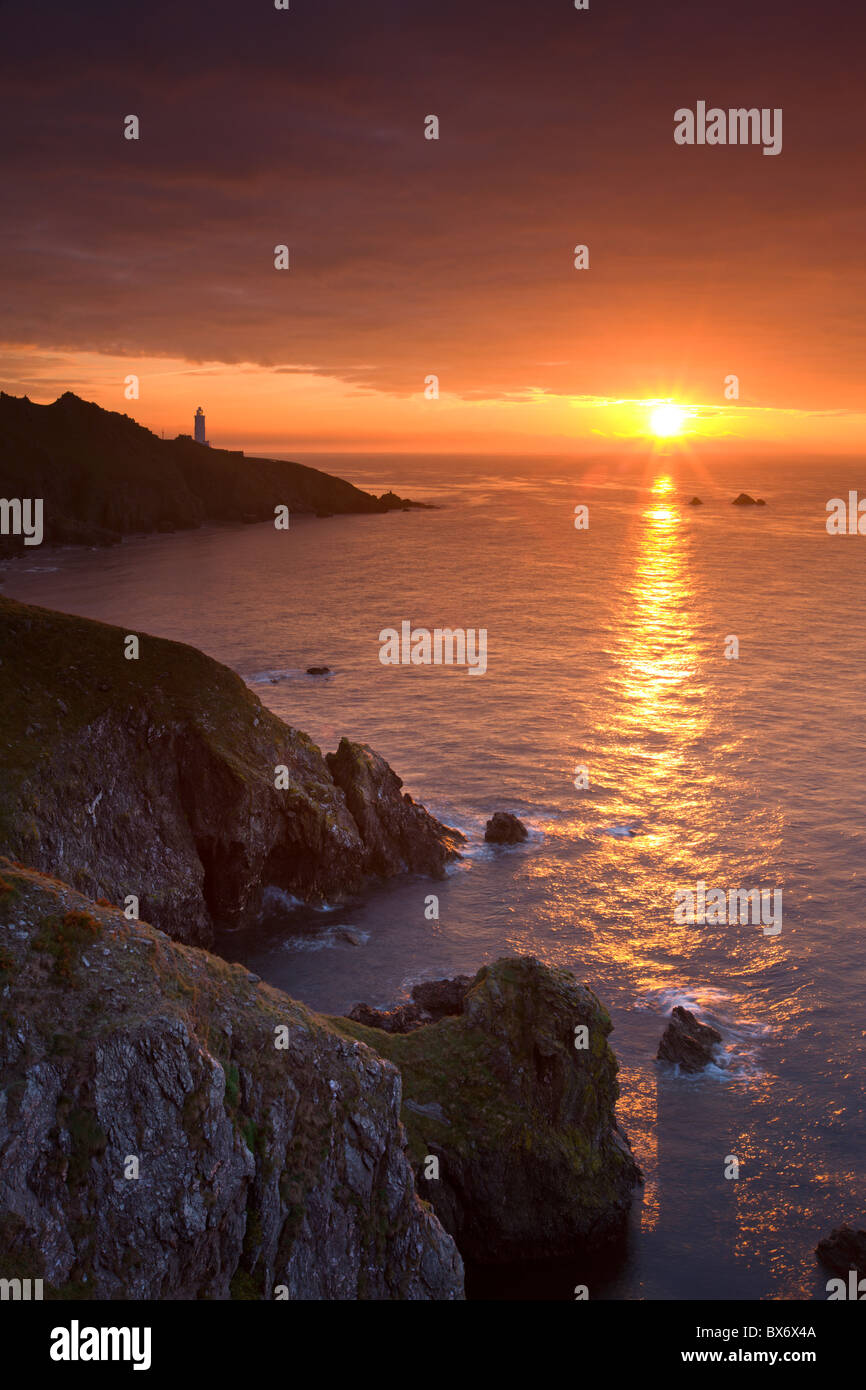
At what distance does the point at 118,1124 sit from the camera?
19.8 m

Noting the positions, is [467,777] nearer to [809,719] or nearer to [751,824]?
[751,824]

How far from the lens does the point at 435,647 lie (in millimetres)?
127125

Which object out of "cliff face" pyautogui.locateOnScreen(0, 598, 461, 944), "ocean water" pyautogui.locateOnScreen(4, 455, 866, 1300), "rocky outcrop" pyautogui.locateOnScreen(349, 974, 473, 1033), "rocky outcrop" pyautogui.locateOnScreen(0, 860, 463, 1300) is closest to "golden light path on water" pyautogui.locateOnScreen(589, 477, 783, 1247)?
"ocean water" pyautogui.locateOnScreen(4, 455, 866, 1300)

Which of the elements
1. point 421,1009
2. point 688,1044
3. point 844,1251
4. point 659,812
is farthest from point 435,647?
point 844,1251

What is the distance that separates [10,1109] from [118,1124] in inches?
83.2

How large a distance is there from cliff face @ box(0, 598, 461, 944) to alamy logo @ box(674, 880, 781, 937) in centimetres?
1508

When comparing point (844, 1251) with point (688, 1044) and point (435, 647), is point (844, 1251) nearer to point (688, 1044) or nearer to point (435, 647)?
point (688, 1044)

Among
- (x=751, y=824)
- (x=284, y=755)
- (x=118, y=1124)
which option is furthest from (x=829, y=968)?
(x=118, y=1124)

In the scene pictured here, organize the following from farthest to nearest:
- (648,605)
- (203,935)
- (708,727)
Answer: (648,605)
(708,727)
(203,935)

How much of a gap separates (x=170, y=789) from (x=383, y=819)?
14560mm

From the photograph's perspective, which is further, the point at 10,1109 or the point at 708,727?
the point at 708,727

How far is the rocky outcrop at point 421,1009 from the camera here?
131 feet

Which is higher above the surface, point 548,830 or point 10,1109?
point 10,1109
